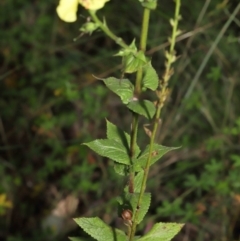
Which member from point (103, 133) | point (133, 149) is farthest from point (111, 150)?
point (103, 133)

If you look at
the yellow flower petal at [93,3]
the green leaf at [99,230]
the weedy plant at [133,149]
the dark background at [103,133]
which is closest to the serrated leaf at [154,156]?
the weedy plant at [133,149]

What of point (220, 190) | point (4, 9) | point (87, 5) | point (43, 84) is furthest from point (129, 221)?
point (4, 9)

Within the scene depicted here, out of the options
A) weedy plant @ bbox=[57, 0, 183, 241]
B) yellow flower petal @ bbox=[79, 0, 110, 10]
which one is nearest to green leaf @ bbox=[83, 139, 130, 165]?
weedy plant @ bbox=[57, 0, 183, 241]

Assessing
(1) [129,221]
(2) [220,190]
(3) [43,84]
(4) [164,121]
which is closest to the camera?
(1) [129,221]

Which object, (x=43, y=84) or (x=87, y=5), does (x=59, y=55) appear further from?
(x=87, y=5)

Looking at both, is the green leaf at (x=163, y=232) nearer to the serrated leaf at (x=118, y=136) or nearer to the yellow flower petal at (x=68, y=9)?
the serrated leaf at (x=118, y=136)

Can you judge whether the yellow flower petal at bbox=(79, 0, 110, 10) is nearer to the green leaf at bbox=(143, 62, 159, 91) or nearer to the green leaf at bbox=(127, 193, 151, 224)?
the green leaf at bbox=(143, 62, 159, 91)
